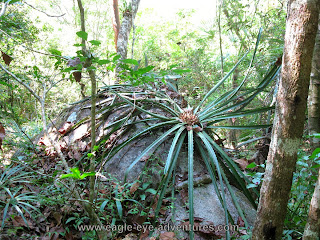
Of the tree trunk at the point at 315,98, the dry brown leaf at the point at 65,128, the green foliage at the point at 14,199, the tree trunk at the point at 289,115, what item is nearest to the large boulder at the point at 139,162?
the dry brown leaf at the point at 65,128

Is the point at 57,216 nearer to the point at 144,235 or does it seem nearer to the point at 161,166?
the point at 144,235

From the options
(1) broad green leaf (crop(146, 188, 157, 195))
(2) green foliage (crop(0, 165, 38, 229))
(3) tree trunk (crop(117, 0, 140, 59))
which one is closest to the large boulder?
(1) broad green leaf (crop(146, 188, 157, 195))

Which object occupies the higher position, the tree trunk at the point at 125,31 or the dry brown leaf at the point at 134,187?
the tree trunk at the point at 125,31

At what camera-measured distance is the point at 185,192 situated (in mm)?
1853

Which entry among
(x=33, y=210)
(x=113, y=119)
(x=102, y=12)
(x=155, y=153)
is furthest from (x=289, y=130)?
(x=102, y=12)

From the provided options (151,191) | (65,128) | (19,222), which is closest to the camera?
(19,222)

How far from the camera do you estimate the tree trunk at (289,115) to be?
1.04 m

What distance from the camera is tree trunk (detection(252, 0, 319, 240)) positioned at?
1038 mm

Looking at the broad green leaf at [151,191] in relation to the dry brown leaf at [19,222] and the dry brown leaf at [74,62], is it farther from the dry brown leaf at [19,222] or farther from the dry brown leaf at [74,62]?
the dry brown leaf at [74,62]

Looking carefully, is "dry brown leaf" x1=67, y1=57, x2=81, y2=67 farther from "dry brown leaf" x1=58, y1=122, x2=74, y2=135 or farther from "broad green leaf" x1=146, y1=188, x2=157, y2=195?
"dry brown leaf" x1=58, y1=122, x2=74, y2=135

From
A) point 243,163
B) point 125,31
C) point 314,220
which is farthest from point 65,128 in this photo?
point 125,31

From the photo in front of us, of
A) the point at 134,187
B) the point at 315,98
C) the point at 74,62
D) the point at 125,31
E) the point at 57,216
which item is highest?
the point at 125,31

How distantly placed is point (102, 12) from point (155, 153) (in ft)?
37.7

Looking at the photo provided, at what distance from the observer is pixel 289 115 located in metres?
1.06
